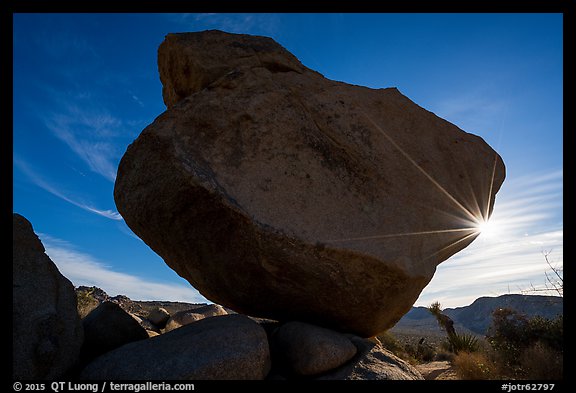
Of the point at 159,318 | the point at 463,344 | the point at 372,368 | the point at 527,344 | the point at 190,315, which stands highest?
the point at 372,368

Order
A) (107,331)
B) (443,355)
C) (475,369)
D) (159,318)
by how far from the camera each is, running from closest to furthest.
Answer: (107,331) < (475,369) < (159,318) < (443,355)

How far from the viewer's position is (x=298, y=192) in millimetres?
5148

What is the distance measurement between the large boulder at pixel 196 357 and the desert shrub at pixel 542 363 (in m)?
6.61

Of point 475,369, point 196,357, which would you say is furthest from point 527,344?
point 196,357

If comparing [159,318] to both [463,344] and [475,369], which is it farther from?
[463,344]

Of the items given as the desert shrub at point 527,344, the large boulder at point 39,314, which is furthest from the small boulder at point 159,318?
the desert shrub at point 527,344

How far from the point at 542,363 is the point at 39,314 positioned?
934 centimetres

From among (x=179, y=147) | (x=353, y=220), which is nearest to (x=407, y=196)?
(x=353, y=220)

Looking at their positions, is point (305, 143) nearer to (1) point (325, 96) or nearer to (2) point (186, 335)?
(1) point (325, 96)

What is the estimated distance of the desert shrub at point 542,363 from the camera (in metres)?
7.80

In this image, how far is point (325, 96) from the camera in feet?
19.7

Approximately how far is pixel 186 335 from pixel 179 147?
7.59 feet

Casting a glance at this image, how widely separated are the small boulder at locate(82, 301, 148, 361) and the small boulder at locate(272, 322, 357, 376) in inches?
83.4

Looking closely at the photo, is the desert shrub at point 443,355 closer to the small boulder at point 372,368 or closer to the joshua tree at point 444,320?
the joshua tree at point 444,320
